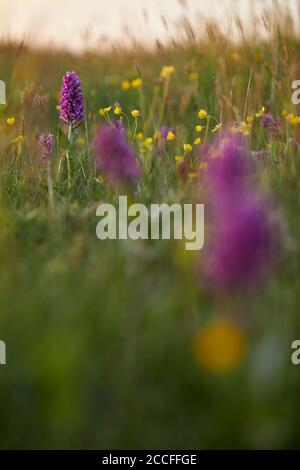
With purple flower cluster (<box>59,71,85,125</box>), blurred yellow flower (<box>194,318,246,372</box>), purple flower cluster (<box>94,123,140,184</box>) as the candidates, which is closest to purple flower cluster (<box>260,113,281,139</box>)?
purple flower cluster (<box>59,71,85,125</box>)

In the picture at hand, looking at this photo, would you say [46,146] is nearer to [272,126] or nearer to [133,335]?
[272,126]

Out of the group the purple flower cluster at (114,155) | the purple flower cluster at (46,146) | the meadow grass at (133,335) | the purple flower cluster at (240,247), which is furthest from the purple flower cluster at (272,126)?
the purple flower cluster at (240,247)

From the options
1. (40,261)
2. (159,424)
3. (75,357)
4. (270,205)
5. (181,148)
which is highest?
(181,148)

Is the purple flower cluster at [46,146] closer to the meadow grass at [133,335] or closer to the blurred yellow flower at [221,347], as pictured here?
the meadow grass at [133,335]

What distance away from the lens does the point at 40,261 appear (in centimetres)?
204

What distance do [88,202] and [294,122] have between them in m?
A: 0.91

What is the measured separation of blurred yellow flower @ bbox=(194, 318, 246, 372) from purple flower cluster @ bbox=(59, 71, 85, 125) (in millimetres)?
1679

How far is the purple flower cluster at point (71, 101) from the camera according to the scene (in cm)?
291

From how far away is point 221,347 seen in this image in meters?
1.34

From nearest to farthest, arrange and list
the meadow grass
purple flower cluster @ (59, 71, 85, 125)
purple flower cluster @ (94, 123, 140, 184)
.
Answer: the meadow grass, purple flower cluster @ (94, 123, 140, 184), purple flower cluster @ (59, 71, 85, 125)

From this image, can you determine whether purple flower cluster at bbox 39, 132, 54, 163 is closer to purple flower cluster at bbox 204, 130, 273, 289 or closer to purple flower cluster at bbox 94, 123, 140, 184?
purple flower cluster at bbox 94, 123, 140, 184

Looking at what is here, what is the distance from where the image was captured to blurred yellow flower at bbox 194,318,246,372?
1317 millimetres

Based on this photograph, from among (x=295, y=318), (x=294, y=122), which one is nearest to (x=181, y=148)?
(x=294, y=122)

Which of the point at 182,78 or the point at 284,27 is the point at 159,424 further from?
the point at 182,78
